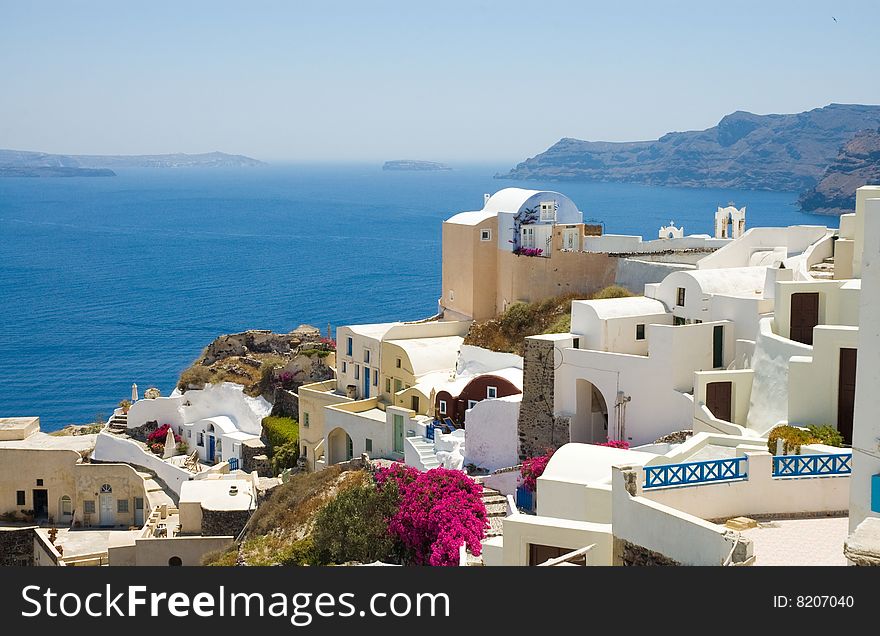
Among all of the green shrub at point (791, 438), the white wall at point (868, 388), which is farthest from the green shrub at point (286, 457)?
the white wall at point (868, 388)

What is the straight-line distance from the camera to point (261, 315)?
305 ft

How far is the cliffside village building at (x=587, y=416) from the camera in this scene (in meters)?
13.8

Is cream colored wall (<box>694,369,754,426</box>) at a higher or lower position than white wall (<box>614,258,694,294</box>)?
lower

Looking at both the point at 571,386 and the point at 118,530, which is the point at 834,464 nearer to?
the point at 571,386

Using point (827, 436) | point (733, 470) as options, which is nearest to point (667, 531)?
point (733, 470)

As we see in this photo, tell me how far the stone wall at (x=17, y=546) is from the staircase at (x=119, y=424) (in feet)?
29.4

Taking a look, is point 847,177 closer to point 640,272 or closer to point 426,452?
point 640,272

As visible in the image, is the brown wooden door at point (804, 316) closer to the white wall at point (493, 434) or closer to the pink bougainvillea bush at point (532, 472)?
the pink bougainvillea bush at point (532, 472)

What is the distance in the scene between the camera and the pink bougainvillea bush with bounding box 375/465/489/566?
21219mm

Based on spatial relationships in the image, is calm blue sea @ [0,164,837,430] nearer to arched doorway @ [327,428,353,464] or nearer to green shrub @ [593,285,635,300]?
arched doorway @ [327,428,353,464]

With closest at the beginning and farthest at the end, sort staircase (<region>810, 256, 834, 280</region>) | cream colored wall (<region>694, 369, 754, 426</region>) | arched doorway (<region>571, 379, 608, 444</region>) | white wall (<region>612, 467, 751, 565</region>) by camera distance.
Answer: white wall (<region>612, 467, 751, 565</region>)
cream colored wall (<region>694, 369, 754, 426</region>)
staircase (<region>810, 256, 834, 280</region>)
arched doorway (<region>571, 379, 608, 444</region>)

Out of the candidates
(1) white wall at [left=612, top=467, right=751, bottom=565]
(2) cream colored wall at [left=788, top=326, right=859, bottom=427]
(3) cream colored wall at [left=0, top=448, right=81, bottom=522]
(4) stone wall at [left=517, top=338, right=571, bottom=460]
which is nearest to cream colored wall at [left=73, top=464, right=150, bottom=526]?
(3) cream colored wall at [left=0, top=448, right=81, bottom=522]

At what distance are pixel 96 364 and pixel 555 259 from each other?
47.0 m

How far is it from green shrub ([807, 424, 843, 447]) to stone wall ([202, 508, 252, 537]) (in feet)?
60.8
